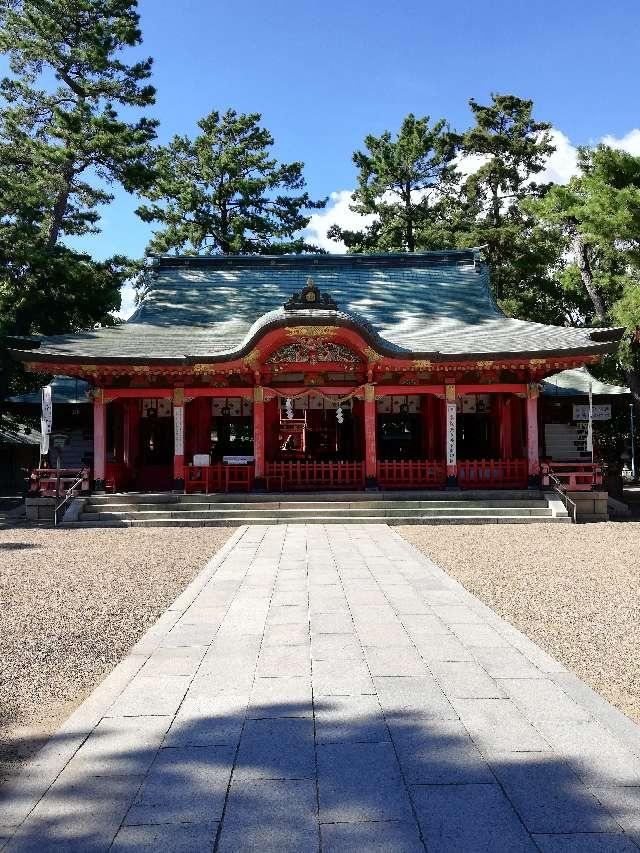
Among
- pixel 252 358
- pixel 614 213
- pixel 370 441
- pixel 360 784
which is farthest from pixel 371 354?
pixel 360 784

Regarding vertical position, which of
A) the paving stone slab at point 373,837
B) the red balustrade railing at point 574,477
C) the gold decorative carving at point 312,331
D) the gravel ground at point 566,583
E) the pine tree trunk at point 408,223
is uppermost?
the pine tree trunk at point 408,223

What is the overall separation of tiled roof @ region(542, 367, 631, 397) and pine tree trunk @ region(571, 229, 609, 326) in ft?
8.31

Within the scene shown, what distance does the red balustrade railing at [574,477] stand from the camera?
46.3 feet

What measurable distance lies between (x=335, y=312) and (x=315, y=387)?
2.01 meters

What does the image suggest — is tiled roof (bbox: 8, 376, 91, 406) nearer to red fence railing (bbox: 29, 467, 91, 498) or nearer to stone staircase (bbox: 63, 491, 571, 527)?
red fence railing (bbox: 29, 467, 91, 498)

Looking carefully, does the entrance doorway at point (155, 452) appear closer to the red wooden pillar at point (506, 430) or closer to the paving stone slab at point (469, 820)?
the red wooden pillar at point (506, 430)

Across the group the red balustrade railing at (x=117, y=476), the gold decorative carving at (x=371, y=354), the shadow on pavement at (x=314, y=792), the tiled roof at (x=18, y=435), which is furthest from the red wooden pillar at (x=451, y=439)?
the tiled roof at (x=18, y=435)

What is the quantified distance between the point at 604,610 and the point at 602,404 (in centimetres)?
1361

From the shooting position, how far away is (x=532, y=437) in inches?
579

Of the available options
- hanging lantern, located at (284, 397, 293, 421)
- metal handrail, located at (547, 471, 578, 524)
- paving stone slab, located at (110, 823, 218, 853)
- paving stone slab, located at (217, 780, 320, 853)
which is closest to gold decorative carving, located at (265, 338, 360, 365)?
hanging lantern, located at (284, 397, 293, 421)

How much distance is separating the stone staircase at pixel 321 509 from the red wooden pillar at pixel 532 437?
2.22 ft

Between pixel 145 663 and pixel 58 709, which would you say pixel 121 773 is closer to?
pixel 58 709

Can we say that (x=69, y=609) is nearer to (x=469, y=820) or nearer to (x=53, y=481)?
(x=469, y=820)

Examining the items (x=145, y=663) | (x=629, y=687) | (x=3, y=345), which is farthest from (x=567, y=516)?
(x=3, y=345)
